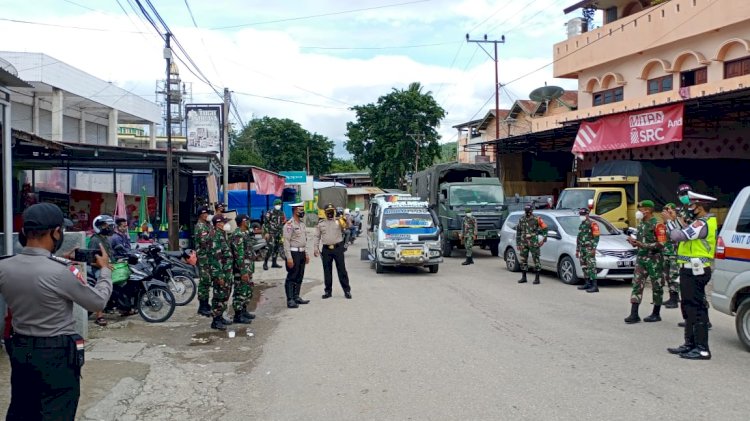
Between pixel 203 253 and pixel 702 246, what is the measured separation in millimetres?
6813

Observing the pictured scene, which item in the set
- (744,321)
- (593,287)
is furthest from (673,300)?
(744,321)

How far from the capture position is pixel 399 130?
48.6 meters

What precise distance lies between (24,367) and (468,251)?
15.8 m

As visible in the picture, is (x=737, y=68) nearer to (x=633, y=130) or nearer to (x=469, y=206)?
(x=633, y=130)

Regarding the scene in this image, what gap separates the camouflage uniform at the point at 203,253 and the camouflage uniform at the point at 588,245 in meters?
7.29

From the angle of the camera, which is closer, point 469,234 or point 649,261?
point 649,261

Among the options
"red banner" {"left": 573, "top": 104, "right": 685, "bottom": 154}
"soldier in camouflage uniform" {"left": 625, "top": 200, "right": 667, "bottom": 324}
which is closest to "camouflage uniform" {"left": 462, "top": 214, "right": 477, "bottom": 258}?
"red banner" {"left": 573, "top": 104, "right": 685, "bottom": 154}

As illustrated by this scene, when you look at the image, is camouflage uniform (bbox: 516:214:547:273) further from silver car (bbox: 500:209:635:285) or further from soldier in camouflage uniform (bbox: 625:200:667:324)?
soldier in camouflage uniform (bbox: 625:200:667:324)

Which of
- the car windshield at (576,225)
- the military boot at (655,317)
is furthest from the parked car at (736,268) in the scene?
the car windshield at (576,225)

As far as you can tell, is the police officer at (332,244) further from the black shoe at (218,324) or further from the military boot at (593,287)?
the military boot at (593,287)

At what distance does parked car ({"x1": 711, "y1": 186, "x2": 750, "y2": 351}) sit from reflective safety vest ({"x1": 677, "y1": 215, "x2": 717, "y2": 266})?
1.07 ft

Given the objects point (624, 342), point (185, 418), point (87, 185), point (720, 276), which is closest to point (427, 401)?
point (185, 418)

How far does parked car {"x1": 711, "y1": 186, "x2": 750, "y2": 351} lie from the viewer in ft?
24.0

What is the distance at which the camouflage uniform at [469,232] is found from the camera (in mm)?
18575
